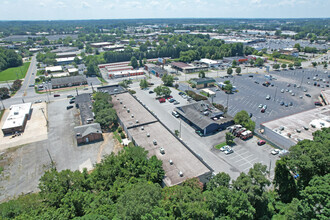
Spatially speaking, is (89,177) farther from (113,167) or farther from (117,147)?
(117,147)

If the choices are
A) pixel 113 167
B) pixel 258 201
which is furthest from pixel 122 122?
pixel 258 201

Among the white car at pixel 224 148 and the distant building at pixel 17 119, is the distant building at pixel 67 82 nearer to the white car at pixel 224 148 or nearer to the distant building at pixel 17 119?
the distant building at pixel 17 119

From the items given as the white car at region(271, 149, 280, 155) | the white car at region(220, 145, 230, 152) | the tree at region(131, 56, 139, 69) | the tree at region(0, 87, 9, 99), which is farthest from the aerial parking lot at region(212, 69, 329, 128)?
the tree at region(0, 87, 9, 99)

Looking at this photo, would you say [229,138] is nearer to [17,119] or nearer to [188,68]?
[17,119]

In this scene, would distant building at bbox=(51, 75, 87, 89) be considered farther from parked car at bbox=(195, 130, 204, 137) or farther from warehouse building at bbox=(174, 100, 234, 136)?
parked car at bbox=(195, 130, 204, 137)

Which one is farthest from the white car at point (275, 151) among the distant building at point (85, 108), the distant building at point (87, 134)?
the distant building at point (85, 108)

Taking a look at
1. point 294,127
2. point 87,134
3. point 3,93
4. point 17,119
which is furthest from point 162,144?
point 3,93

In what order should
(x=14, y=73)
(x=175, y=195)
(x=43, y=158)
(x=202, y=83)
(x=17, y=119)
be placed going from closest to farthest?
1. (x=175, y=195)
2. (x=43, y=158)
3. (x=17, y=119)
4. (x=202, y=83)
5. (x=14, y=73)
